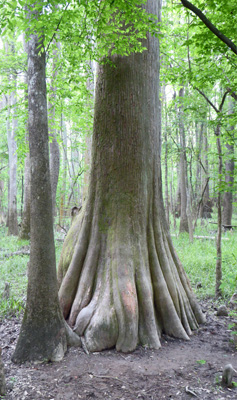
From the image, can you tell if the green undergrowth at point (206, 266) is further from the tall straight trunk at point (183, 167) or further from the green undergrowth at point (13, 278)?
the green undergrowth at point (13, 278)

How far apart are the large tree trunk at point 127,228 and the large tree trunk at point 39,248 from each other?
0.61m

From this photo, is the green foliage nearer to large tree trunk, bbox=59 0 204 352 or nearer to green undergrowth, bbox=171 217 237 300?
green undergrowth, bbox=171 217 237 300

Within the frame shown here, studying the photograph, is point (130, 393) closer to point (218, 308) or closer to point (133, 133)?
point (218, 308)

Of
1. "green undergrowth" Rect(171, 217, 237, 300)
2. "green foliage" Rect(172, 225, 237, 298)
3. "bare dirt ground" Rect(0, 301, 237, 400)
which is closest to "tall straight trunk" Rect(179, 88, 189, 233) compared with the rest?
"green undergrowth" Rect(171, 217, 237, 300)

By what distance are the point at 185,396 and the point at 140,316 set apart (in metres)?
1.25

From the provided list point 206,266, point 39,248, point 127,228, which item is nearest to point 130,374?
point 39,248

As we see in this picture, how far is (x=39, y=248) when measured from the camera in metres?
3.50

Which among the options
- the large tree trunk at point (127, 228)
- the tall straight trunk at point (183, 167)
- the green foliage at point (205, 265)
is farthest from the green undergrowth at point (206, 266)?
the tall straight trunk at point (183, 167)

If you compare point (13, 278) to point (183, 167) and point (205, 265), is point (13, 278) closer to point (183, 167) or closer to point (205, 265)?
point (205, 265)

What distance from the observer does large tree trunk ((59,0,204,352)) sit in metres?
4.06

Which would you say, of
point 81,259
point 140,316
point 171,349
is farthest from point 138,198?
point 171,349

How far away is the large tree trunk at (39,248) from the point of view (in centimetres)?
341

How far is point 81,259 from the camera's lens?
4430mm

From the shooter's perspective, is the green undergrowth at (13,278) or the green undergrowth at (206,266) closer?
the green undergrowth at (13,278)
